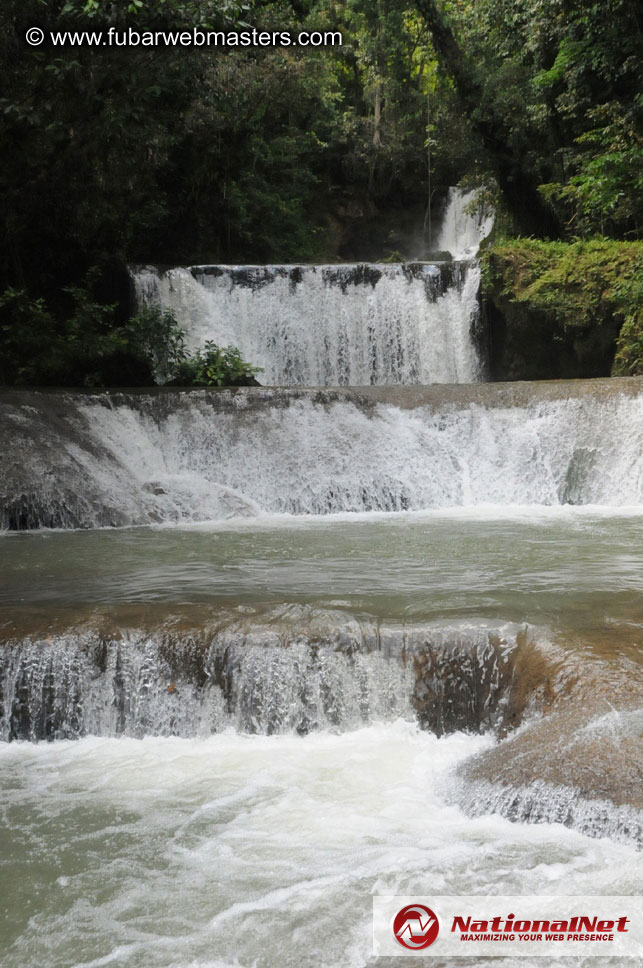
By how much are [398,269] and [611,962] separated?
14.2m

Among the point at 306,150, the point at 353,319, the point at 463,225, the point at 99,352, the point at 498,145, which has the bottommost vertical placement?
the point at 99,352

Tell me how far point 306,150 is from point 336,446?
15.0m

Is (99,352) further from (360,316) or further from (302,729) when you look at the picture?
(302,729)

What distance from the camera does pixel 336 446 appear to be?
11.0 m

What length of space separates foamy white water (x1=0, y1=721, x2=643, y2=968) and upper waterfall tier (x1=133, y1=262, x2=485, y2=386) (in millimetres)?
11983

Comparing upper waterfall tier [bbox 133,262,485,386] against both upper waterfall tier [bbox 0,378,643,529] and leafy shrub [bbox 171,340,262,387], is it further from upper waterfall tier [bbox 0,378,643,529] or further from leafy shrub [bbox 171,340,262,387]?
upper waterfall tier [bbox 0,378,643,529]

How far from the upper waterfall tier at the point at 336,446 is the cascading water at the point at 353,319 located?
4.20 m

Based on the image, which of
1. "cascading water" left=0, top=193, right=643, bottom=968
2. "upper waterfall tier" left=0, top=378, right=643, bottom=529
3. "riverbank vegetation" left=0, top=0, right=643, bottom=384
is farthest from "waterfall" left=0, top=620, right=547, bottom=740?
"riverbank vegetation" left=0, top=0, right=643, bottom=384

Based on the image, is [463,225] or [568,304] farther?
[463,225]

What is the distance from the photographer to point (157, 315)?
14266 mm

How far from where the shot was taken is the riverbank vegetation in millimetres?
10344

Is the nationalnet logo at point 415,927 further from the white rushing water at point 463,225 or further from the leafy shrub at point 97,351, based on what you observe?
the white rushing water at point 463,225

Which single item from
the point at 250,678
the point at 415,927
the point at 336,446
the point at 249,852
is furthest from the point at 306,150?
the point at 415,927

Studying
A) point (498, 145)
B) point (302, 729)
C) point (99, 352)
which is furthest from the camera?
point (498, 145)
